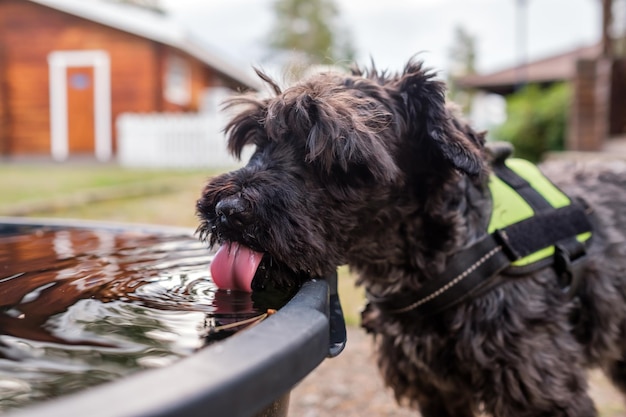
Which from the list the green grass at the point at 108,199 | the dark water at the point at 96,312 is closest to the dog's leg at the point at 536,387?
the dark water at the point at 96,312

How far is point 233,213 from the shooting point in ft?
6.49

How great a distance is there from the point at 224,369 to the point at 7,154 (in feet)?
75.1

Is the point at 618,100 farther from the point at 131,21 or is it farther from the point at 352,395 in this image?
the point at 131,21

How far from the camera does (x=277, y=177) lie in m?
2.18

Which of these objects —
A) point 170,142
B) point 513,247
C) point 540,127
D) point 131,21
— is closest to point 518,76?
point 131,21

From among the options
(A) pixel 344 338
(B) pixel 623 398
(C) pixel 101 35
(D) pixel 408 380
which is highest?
(C) pixel 101 35

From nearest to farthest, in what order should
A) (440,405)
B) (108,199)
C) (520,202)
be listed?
(520,202), (440,405), (108,199)

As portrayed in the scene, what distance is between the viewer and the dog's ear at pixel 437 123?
2424 millimetres

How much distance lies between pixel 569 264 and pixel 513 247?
10.0 inches

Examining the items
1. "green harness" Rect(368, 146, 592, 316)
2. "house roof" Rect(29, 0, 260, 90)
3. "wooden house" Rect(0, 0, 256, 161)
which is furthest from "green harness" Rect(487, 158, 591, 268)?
"wooden house" Rect(0, 0, 256, 161)

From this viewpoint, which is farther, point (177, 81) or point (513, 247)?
point (177, 81)

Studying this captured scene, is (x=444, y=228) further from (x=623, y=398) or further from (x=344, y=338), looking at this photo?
(x=623, y=398)

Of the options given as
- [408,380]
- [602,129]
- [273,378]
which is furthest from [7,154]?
[273,378]

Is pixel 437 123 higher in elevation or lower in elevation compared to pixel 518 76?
lower
